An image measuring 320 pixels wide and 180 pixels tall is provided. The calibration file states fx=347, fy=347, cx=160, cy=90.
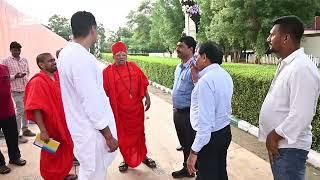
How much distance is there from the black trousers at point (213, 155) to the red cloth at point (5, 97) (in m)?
3.21

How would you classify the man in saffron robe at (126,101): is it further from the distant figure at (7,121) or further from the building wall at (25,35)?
the building wall at (25,35)

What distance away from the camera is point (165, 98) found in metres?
12.1

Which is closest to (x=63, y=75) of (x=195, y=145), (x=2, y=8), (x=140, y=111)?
(x=195, y=145)

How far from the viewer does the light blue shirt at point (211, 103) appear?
2.70m

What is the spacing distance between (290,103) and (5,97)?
13.4 ft

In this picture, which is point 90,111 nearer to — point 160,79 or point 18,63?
point 18,63

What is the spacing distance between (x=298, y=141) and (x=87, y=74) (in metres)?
1.51

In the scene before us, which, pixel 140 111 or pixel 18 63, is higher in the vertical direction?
pixel 18 63

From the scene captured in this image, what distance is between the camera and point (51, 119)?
12.5 feet

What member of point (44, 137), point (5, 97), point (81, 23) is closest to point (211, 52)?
point (81, 23)

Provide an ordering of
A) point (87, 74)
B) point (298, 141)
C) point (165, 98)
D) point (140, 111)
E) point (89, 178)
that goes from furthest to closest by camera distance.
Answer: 1. point (165, 98)
2. point (140, 111)
3. point (89, 178)
4. point (87, 74)
5. point (298, 141)

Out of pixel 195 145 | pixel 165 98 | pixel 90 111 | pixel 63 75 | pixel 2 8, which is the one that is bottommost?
pixel 165 98

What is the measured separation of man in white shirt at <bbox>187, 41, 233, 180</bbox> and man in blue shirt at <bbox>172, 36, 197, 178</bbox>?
1.10 meters

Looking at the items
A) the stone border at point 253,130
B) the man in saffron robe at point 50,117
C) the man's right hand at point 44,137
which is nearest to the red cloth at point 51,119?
the man in saffron robe at point 50,117
